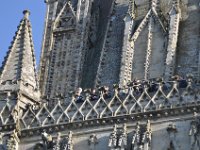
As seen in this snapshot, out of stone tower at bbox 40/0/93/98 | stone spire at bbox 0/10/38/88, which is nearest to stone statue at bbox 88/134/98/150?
stone spire at bbox 0/10/38/88

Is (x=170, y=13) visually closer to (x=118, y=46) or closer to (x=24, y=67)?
(x=118, y=46)

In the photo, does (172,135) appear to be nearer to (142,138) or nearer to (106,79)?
(142,138)

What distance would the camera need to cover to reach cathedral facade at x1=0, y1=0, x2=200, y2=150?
3331cm

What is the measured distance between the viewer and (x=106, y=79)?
3897 centimetres

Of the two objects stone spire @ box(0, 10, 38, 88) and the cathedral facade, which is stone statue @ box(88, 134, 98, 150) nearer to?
the cathedral facade

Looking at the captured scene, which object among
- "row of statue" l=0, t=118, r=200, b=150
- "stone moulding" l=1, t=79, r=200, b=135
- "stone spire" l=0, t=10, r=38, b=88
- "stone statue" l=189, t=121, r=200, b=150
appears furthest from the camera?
"stone spire" l=0, t=10, r=38, b=88

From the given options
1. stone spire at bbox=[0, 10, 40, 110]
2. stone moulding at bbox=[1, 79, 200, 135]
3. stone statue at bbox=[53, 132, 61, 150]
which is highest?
stone spire at bbox=[0, 10, 40, 110]

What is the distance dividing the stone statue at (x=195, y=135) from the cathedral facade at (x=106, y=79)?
0.03 meters

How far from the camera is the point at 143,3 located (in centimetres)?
4038

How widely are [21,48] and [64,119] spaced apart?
3401 mm

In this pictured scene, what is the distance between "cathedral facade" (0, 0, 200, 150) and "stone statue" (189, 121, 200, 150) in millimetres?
27

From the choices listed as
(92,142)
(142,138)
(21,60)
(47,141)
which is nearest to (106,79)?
(21,60)

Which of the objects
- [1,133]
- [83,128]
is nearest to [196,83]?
[83,128]

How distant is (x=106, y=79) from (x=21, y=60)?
143 inches
